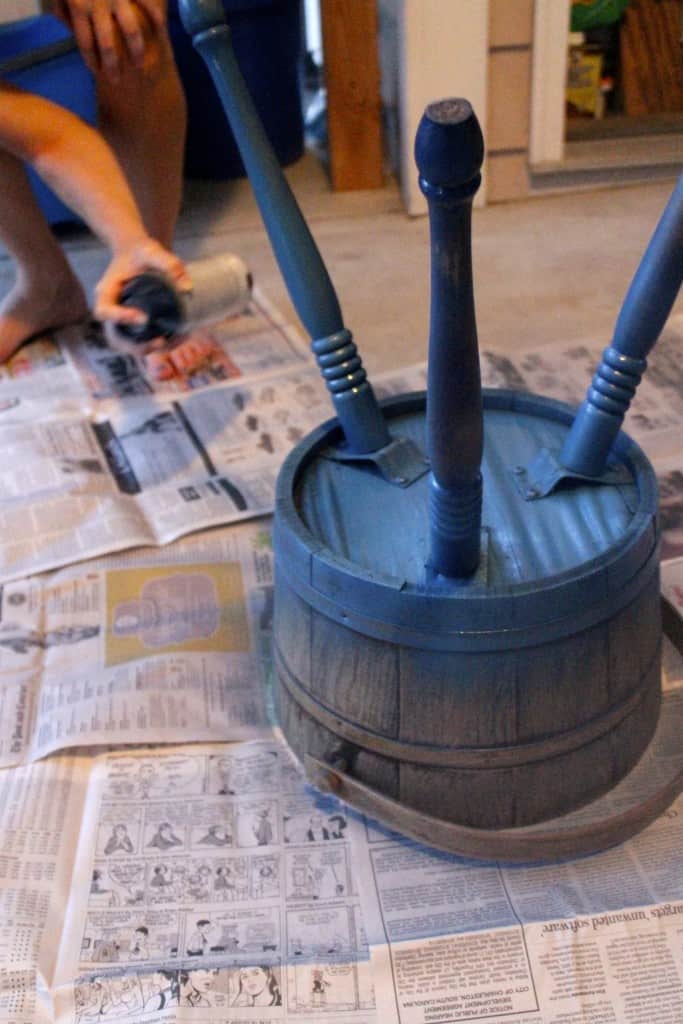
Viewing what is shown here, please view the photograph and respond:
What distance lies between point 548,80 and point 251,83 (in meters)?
0.44

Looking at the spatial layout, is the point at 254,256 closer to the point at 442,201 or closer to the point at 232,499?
the point at 232,499

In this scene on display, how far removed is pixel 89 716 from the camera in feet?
2.64

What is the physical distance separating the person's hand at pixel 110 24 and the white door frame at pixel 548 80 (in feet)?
2.08

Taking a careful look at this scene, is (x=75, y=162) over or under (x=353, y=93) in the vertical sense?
over

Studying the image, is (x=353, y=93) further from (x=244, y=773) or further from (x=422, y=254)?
(x=244, y=773)

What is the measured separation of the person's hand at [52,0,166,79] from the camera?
40.1 inches

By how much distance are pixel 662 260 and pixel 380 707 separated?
0.32 meters

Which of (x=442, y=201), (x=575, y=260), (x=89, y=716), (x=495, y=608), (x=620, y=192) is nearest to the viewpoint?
(x=442, y=201)

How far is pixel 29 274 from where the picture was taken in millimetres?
1233

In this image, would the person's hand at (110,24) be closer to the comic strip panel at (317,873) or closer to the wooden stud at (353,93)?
the wooden stud at (353,93)

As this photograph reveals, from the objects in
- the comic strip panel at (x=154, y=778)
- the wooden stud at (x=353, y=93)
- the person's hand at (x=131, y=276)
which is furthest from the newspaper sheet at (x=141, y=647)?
the wooden stud at (x=353, y=93)

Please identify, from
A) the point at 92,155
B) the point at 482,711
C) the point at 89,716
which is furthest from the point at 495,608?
the point at 92,155

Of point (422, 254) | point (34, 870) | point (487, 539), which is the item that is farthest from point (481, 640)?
point (422, 254)

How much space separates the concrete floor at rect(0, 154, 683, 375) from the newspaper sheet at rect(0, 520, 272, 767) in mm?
396
